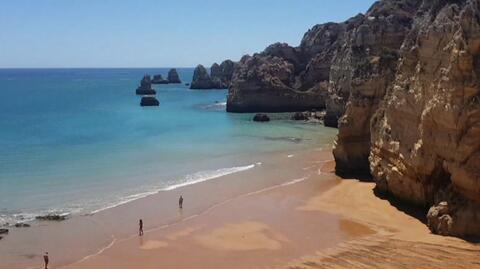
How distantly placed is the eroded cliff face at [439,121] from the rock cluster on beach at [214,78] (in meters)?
107

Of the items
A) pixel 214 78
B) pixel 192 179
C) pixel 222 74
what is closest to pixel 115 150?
pixel 192 179

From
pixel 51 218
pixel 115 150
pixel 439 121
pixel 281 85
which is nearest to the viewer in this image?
pixel 439 121

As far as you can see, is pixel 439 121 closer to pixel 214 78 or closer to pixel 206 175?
pixel 206 175

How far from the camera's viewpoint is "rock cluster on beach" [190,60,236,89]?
132500 mm

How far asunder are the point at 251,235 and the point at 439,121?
29.3 ft

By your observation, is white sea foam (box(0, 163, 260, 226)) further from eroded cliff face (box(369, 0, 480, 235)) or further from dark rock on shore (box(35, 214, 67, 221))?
eroded cliff face (box(369, 0, 480, 235))

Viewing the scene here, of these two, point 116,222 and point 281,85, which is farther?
point 281,85

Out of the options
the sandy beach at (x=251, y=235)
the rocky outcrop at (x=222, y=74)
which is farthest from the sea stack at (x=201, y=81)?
the sandy beach at (x=251, y=235)

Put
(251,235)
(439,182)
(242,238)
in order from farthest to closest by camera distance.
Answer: (251,235) < (242,238) < (439,182)

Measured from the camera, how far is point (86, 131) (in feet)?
194

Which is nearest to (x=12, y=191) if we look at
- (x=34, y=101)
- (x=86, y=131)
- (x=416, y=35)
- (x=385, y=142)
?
(x=385, y=142)

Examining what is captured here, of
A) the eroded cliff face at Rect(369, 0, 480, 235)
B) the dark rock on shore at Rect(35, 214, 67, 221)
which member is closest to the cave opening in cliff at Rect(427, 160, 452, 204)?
the eroded cliff face at Rect(369, 0, 480, 235)

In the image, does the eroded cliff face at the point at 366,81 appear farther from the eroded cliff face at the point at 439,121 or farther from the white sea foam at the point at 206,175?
the white sea foam at the point at 206,175

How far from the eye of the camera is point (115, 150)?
46.7m
